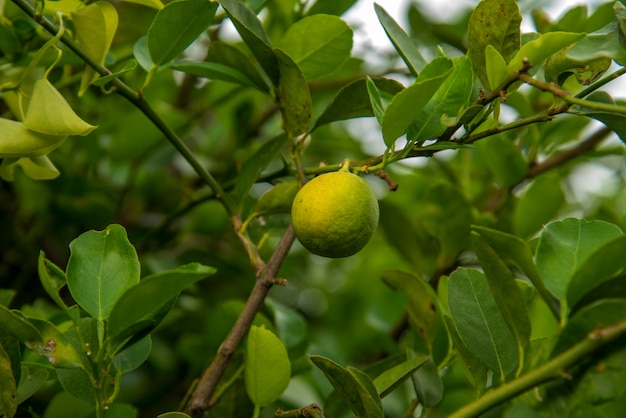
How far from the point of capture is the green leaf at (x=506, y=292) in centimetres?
64

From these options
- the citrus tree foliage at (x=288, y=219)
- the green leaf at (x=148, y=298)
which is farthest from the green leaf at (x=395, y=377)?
the green leaf at (x=148, y=298)

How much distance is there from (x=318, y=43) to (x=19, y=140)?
379 millimetres

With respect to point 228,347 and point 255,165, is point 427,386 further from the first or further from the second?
point 255,165

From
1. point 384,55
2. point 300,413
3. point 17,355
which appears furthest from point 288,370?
point 384,55

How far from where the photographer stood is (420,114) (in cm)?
75

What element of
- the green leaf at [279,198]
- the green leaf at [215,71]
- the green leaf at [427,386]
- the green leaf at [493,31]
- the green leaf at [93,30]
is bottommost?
the green leaf at [427,386]

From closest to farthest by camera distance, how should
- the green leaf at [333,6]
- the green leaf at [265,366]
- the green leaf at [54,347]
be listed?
the green leaf at [54,347]
the green leaf at [265,366]
the green leaf at [333,6]

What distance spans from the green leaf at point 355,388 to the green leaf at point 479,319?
0.36ft

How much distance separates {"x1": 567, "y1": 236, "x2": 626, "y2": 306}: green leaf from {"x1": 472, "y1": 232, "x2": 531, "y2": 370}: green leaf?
4 cm

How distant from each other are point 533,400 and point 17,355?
515 millimetres

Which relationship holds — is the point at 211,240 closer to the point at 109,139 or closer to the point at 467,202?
the point at 109,139

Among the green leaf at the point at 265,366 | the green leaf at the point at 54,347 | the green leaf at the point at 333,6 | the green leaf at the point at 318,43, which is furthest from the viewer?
the green leaf at the point at 333,6

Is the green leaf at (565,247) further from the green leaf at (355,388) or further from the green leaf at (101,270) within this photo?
the green leaf at (101,270)

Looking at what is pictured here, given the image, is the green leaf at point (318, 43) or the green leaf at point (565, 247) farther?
the green leaf at point (318, 43)
